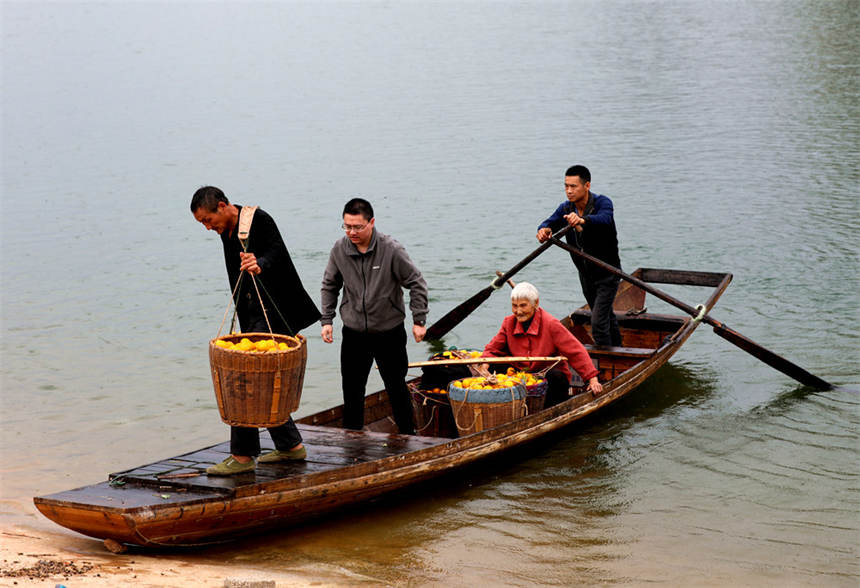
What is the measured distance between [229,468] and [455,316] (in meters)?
5.55

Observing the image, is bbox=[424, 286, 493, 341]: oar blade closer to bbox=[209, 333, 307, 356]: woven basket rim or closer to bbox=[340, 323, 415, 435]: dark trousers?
bbox=[340, 323, 415, 435]: dark trousers

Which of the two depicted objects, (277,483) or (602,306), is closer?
(277,483)

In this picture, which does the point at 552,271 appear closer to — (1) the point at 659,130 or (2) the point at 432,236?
(2) the point at 432,236

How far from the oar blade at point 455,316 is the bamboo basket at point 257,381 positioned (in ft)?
18.0

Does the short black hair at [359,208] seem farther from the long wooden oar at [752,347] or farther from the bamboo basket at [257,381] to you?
the long wooden oar at [752,347]

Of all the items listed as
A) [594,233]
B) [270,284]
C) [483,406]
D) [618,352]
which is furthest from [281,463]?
[594,233]

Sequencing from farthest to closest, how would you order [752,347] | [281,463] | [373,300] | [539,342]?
[752,347] → [539,342] → [373,300] → [281,463]

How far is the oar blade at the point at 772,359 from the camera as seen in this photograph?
10.4m

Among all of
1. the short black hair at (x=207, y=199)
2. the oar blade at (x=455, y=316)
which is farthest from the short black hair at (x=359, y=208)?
the oar blade at (x=455, y=316)

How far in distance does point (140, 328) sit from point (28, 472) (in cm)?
478

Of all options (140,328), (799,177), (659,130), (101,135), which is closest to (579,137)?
(659,130)

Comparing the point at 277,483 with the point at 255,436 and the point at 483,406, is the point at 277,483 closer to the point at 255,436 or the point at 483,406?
the point at 255,436

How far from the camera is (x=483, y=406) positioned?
7.92 metres

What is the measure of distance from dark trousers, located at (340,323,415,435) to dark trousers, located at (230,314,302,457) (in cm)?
76
